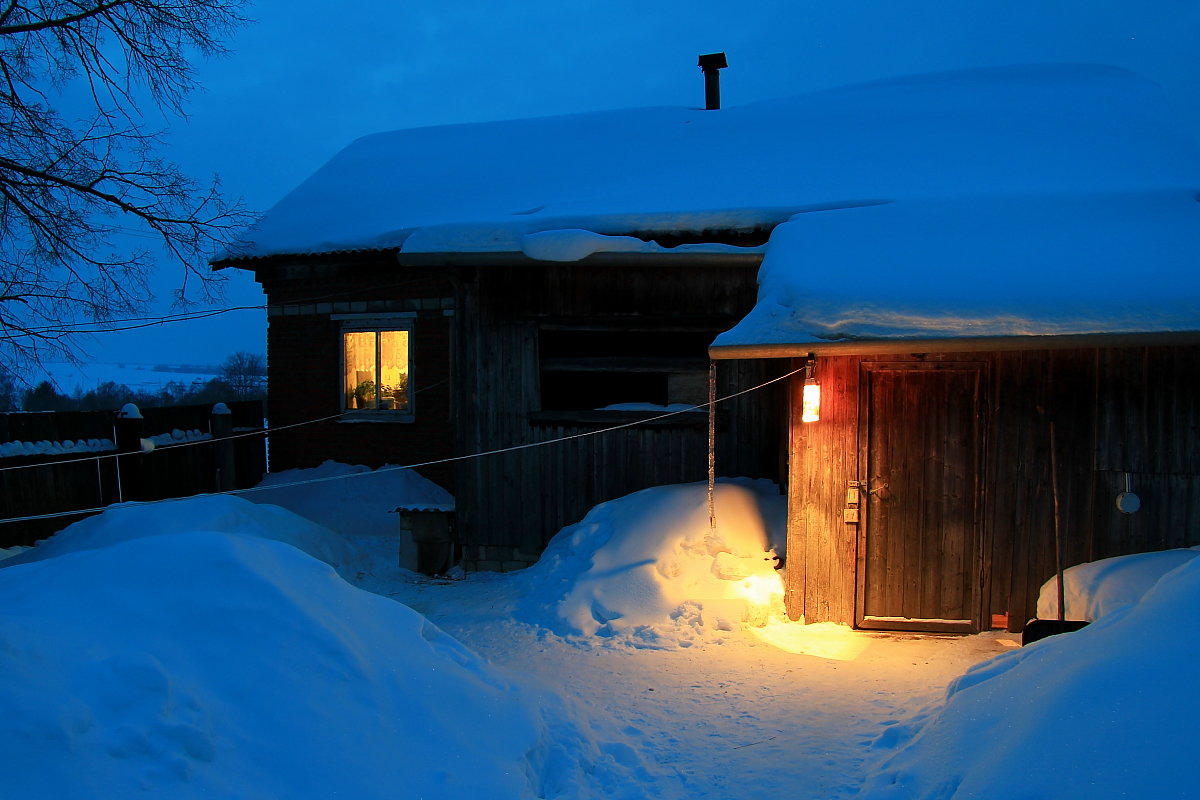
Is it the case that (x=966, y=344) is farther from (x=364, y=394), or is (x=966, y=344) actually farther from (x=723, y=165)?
(x=364, y=394)

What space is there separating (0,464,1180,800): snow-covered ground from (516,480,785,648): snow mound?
37 millimetres

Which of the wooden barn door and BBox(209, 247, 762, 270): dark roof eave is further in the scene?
BBox(209, 247, 762, 270): dark roof eave

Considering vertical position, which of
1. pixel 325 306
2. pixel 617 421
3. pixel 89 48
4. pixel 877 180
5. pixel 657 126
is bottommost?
pixel 617 421

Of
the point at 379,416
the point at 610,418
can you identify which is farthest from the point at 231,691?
the point at 379,416

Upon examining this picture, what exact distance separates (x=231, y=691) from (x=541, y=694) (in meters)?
2.25

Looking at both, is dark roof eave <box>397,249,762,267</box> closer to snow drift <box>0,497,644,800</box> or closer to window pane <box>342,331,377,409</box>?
snow drift <box>0,497,644,800</box>

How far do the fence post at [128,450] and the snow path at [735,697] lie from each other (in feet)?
18.1

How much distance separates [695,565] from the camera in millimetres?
7340

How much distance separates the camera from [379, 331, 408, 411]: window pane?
12.5 metres

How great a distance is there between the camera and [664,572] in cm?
731

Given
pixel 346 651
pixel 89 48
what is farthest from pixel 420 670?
pixel 89 48

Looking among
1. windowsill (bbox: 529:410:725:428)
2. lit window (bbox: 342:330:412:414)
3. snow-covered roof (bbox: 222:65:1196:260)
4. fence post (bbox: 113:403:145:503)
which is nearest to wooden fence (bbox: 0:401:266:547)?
fence post (bbox: 113:403:145:503)

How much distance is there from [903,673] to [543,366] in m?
5.09

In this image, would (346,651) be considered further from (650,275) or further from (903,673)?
(650,275)
